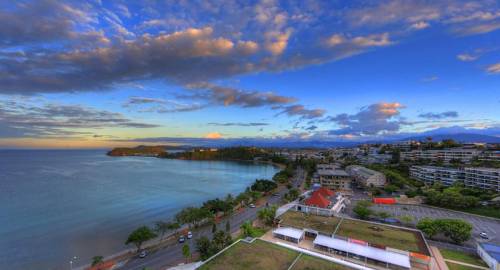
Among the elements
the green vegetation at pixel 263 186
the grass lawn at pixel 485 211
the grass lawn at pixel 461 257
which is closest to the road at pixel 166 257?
the green vegetation at pixel 263 186

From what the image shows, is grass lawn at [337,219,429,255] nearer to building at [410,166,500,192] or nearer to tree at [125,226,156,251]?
tree at [125,226,156,251]

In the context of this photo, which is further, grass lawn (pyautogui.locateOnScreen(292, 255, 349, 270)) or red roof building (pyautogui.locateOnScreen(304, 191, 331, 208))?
red roof building (pyautogui.locateOnScreen(304, 191, 331, 208))

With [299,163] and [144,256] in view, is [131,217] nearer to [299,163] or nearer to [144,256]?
[144,256]

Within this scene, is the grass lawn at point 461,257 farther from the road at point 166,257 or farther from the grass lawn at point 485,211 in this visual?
the road at point 166,257

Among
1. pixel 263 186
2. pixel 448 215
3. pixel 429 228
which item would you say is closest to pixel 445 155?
pixel 448 215

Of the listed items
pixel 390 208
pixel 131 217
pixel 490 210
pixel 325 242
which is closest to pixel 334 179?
pixel 390 208

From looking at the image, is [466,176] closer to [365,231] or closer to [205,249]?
[365,231]

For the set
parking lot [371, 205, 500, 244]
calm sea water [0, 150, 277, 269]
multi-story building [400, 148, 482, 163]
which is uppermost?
multi-story building [400, 148, 482, 163]

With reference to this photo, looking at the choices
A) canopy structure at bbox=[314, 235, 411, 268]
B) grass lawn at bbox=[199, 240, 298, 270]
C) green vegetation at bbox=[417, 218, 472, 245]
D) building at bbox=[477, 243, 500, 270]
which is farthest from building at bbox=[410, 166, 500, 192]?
grass lawn at bbox=[199, 240, 298, 270]
